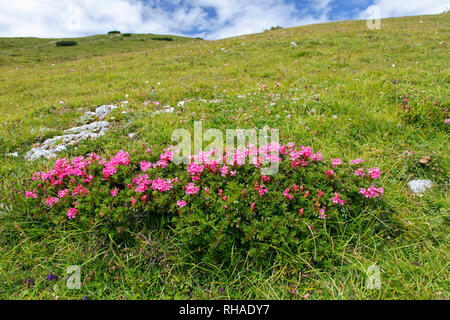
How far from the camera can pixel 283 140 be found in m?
4.12

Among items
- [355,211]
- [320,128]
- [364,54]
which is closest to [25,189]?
[355,211]

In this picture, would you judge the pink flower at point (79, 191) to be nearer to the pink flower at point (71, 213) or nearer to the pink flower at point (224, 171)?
the pink flower at point (71, 213)

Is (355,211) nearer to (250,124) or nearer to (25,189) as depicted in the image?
(250,124)

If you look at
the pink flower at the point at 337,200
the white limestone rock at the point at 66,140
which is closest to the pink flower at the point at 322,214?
the pink flower at the point at 337,200

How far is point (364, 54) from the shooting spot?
1038 centimetres

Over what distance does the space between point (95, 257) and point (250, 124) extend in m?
3.63

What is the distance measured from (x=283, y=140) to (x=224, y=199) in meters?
1.98

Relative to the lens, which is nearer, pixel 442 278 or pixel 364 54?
pixel 442 278

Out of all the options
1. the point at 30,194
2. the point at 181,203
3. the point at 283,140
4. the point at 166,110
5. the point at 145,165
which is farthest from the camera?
the point at 166,110

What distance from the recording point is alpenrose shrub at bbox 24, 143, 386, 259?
102 inches

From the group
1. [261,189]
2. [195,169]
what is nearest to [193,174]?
[195,169]

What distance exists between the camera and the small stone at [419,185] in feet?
10.9

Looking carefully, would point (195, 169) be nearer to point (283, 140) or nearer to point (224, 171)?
point (224, 171)
